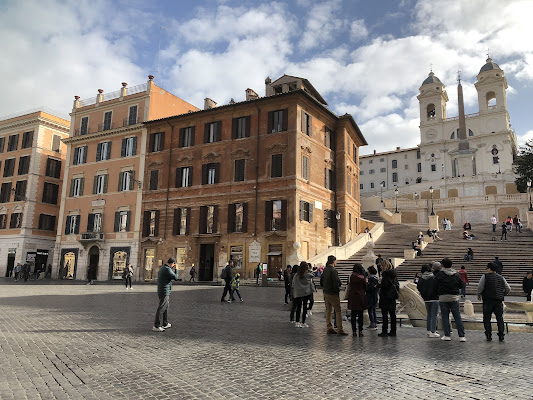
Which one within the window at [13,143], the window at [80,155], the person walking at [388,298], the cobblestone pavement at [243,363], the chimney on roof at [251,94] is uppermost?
the chimney on roof at [251,94]

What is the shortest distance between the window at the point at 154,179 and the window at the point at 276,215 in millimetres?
10839

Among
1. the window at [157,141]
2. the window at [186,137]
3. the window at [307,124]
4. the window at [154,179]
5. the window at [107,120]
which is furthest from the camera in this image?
the window at [107,120]

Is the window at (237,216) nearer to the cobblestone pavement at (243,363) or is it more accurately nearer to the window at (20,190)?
the cobblestone pavement at (243,363)

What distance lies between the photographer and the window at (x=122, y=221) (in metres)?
36.7

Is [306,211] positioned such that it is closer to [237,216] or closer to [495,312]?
[237,216]

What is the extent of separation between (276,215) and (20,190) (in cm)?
3075

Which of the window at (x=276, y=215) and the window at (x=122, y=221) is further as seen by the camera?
the window at (x=122, y=221)

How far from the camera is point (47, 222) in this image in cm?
4553

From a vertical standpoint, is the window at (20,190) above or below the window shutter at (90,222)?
above

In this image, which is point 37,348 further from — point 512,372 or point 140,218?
point 140,218

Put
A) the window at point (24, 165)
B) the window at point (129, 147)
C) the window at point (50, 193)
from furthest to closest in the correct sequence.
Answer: the window at point (50, 193) < the window at point (24, 165) < the window at point (129, 147)

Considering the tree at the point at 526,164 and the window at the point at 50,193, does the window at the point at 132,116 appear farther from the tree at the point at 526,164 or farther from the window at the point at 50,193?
the tree at the point at 526,164

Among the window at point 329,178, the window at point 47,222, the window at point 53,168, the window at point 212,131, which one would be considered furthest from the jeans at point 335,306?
the window at point 53,168

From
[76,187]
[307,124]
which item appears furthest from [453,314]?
[76,187]
